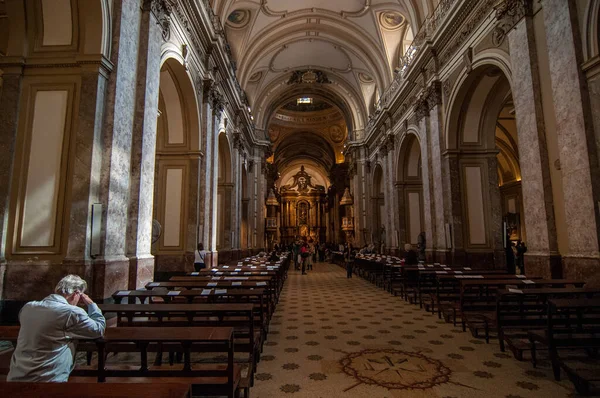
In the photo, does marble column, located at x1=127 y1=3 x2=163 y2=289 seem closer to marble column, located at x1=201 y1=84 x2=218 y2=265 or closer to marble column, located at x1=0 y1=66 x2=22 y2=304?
marble column, located at x1=0 y1=66 x2=22 y2=304

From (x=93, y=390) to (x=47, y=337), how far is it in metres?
0.68

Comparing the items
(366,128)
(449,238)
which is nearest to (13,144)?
(449,238)

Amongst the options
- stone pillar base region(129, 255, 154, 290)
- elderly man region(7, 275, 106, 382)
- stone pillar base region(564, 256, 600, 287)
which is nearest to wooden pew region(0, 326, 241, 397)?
elderly man region(7, 275, 106, 382)

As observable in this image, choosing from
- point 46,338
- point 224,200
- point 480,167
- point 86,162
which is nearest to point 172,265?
point 86,162

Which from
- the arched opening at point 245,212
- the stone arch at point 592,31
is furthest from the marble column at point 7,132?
the arched opening at point 245,212

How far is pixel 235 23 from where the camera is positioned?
1454 cm

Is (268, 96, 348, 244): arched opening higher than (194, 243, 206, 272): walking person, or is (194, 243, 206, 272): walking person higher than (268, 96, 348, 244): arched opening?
(268, 96, 348, 244): arched opening

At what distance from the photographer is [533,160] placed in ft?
20.6

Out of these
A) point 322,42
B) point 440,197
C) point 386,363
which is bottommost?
point 386,363

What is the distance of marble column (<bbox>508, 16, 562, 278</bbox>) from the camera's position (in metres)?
5.90

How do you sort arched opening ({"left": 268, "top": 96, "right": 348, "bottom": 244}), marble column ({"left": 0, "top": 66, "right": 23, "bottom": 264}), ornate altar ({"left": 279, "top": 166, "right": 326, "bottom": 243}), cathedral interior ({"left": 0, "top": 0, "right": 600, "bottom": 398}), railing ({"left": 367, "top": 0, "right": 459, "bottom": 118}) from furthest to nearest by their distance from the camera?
ornate altar ({"left": 279, "top": 166, "right": 326, "bottom": 243}) → arched opening ({"left": 268, "top": 96, "right": 348, "bottom": 244}) → railing ({"left": 367, "top": 0, "right": 459, "bottom": 118}) → marble column ({"left": 0, "top": 66, "right": 23, "bottom": 264}) → cathedral interior ({"left": 0, "top": 0, "right": 600, "bottom": 398})

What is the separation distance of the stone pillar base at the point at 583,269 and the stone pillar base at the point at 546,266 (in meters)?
0.13

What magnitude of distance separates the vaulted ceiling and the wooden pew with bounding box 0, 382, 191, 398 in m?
12.1

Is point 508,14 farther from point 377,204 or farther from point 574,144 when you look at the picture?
point 377,204
